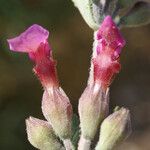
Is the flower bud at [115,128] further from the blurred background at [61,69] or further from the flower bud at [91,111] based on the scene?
the blurred background at [61,69]

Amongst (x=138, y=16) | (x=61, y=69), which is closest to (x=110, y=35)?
(x=138, y=16)

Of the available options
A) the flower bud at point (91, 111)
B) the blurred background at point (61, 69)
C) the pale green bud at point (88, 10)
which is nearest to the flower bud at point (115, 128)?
the flower bud at point (91, 111)

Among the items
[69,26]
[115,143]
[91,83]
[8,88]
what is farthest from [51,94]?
[69,26]

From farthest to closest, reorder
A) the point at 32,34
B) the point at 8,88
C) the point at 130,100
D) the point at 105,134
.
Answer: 1. the point at 130,100
2. the point at 8,88
3. the point at 105,134
4. the point at 32,34

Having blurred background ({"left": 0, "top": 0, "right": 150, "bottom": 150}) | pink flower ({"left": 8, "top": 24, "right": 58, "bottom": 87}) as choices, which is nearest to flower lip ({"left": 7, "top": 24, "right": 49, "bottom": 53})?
pink flower ({"left": 8, "top": 24, "right": 58, "bottom": 87})

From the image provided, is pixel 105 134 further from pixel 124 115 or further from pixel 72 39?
pixel 72 39

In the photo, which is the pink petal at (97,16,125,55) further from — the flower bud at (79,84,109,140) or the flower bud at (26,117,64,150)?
the flower bud at (26,117,64,150)
